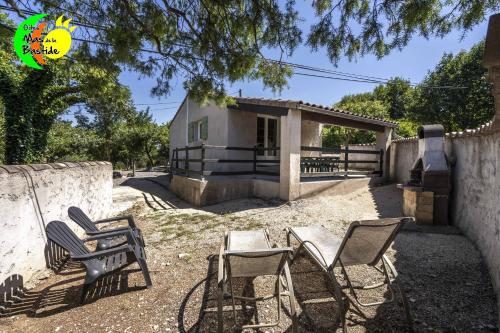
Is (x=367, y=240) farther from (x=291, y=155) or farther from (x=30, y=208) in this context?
(x=291, y=155)

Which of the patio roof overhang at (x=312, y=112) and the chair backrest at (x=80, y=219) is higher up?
the patio roof overhang at (x=312, y=112)

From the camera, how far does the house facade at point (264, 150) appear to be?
26.1ft

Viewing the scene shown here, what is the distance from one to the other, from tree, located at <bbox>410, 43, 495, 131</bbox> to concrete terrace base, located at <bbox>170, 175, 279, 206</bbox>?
14510mm

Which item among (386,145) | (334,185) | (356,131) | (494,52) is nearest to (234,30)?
(494,52)

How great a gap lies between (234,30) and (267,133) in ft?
22.5

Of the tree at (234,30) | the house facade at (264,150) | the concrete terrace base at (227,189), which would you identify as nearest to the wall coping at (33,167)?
the tree at (234,30)

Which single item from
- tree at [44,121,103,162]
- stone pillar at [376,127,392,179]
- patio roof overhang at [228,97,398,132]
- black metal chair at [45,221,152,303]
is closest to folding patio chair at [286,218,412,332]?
black metal chair at [45,221,152,303]

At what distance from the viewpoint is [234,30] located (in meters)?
4.64

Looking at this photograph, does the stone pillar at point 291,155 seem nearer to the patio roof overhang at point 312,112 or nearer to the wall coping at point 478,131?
the patio roof overhang at point 312,112

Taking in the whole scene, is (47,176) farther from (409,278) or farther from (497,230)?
(497,230)

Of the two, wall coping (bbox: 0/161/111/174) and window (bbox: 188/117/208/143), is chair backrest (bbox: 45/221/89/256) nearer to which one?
wall coping (bbox: 0/161/111/174)

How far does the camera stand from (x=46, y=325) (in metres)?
2.65

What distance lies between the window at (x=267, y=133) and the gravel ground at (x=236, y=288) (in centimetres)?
603

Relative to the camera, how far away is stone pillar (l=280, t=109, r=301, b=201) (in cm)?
779
